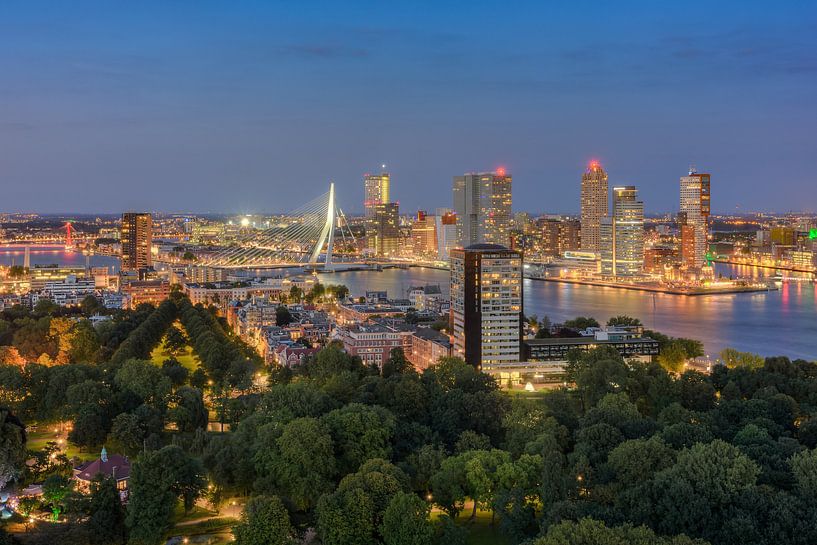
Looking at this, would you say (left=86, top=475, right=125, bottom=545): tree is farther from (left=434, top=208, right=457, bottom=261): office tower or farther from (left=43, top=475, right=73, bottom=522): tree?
(left=434, top=208, right=457, bottom=261): office tower

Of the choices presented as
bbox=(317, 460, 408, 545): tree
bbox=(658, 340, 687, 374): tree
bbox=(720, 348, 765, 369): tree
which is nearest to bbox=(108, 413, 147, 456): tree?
bbox=(317, 460, 408, 545): tree

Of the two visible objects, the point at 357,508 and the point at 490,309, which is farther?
the point at 490,309

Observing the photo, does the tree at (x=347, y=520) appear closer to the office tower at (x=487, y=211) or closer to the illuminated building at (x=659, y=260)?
the illuminated building at (x=659, y=260)

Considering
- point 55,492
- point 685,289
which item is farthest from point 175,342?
point 685,289

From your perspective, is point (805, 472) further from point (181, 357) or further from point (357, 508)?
point (181, 357)

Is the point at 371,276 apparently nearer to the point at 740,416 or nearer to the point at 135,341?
the point at 135,341
